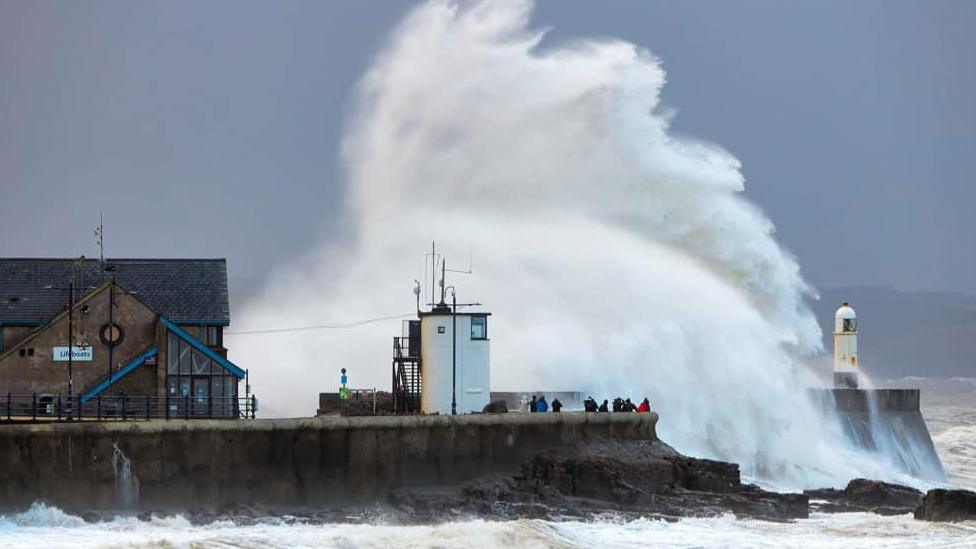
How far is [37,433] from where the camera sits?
31406 mm

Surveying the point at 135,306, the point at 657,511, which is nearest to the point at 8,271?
the point at 135,306

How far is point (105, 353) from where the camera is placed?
36812 mm

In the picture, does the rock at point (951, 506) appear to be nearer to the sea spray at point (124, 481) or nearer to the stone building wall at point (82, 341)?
the sea spray at point (124, 481)

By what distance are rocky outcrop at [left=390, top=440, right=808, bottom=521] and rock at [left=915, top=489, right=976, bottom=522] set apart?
2611 millimetres

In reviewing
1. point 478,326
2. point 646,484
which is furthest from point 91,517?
point 646,484

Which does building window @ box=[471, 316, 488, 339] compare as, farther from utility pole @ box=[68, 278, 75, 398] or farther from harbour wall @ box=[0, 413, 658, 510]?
utility pole @ box=[68, 278, 75, 398]

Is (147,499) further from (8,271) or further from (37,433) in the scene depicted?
(8,271)

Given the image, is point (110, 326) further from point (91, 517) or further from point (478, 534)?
point (478, 534)

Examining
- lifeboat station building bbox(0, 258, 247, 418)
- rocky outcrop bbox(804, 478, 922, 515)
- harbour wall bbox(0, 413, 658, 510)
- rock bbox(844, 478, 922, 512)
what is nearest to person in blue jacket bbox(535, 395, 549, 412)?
harbour wall bbox(0, 413, 658, 510)

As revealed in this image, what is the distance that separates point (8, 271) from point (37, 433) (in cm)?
870

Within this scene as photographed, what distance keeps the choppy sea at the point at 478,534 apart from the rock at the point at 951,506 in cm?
37

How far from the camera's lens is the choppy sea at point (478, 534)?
29.7m

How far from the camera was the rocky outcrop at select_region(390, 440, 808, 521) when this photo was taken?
110 feet

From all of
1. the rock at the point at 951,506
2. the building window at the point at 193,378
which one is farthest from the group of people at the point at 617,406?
the building window at the point at 193,378
